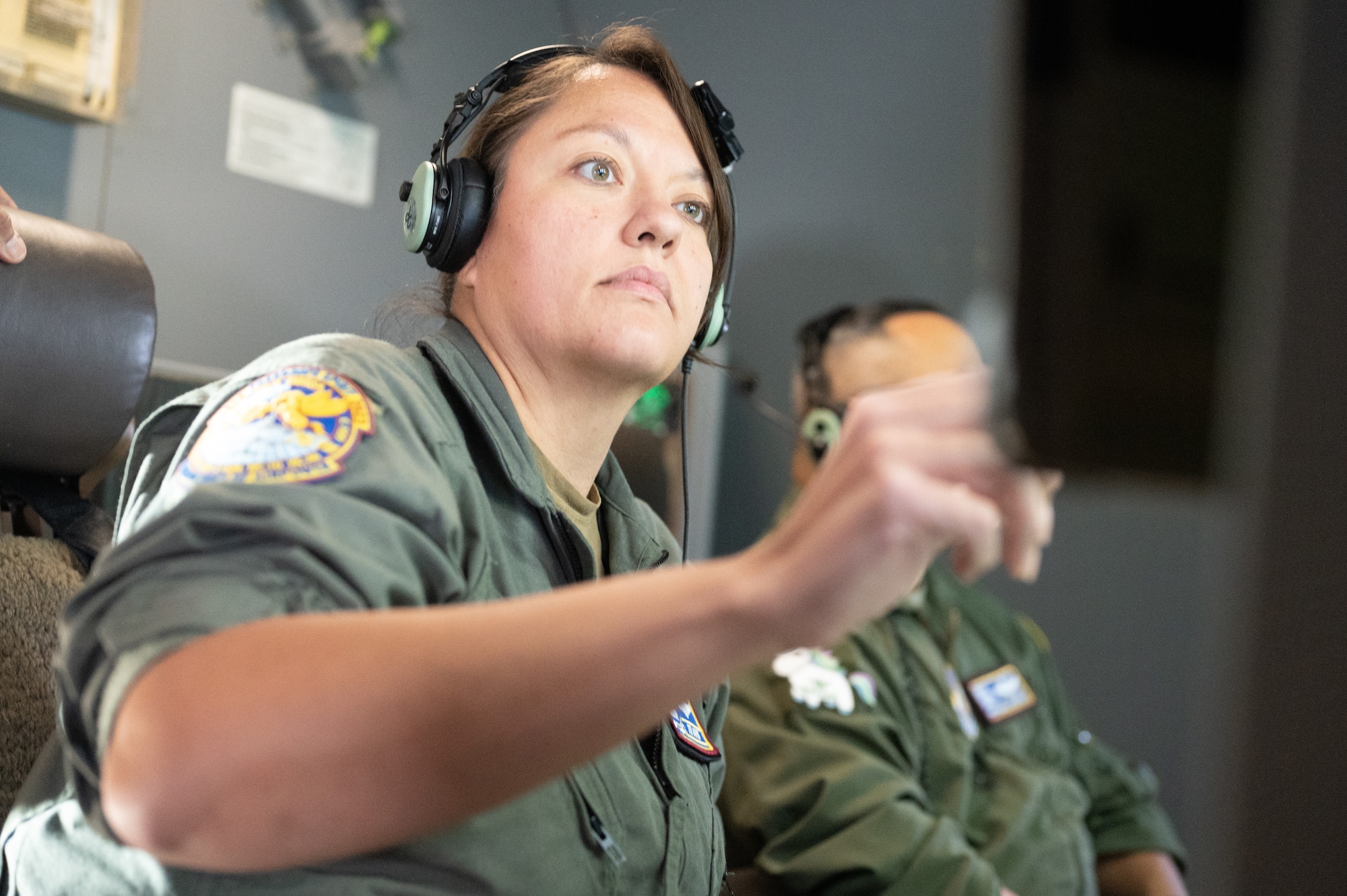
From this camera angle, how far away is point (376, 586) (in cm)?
53

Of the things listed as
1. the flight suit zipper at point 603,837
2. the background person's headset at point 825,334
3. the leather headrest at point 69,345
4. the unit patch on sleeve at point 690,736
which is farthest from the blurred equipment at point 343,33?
the flight suit zipper at point 603,837

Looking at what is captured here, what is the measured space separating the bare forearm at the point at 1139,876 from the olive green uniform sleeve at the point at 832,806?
40 cm

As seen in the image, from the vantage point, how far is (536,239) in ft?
2.89

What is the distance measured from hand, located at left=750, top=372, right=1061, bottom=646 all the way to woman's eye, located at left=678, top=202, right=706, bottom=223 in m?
0.60

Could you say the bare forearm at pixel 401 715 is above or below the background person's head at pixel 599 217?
below

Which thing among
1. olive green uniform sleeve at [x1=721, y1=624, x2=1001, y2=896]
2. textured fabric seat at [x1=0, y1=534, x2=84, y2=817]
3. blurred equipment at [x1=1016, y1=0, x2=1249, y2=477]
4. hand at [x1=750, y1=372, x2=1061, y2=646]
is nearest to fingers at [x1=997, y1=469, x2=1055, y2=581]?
hand at [x1=750, y1=372, x2=1061, y2=646]

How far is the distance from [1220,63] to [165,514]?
46 cm

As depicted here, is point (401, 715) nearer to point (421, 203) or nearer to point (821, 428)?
point (421, 203)

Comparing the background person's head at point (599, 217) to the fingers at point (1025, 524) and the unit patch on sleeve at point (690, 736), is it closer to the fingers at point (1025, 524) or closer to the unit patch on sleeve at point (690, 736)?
the unit patch on sleeve at point (690, 736)

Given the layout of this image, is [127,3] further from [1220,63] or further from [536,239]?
[1220,63]

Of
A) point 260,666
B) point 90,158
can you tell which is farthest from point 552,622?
point 90,158

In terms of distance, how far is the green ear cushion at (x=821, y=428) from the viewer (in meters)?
1.51

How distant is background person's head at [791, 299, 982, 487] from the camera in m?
1.68

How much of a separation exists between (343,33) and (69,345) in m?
1.20
